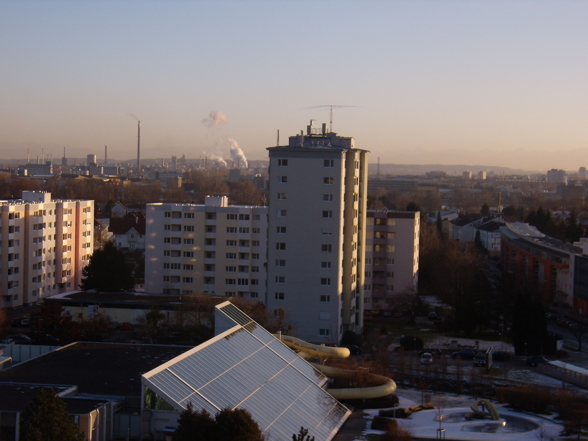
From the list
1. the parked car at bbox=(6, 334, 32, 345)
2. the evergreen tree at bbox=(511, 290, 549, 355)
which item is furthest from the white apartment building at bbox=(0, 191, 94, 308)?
the evergreen tree at bbox=(511, 290, 549, 355)

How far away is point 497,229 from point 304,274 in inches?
1001

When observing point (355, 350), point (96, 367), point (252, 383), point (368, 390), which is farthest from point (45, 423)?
point (355, 350)

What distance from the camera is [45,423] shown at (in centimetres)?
766

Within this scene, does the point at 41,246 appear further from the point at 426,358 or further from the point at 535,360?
the point at 535,360

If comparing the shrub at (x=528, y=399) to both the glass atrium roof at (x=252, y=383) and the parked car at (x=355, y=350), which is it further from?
the parked car at (x=355, y=350)

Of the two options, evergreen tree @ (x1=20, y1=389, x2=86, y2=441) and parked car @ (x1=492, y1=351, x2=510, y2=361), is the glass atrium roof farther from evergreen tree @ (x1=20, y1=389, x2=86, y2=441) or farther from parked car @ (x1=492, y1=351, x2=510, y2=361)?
parked car @ (x1=492, y1=351, x2=510, y2=361)

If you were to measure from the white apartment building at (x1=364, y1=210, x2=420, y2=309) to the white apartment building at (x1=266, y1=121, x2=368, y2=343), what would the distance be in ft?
18.0

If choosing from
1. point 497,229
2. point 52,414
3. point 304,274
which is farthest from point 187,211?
point 497,229

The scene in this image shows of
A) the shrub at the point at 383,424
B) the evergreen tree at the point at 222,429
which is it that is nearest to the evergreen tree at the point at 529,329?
the shrub at the point at 383,424

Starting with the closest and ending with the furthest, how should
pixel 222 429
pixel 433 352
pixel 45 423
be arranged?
pixel 45 423, pixel 222 429, pixel 433 352

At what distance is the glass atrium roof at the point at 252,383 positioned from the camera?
977 centimetres

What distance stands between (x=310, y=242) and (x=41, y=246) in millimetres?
10251

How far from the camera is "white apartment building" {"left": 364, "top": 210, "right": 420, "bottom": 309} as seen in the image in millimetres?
25453

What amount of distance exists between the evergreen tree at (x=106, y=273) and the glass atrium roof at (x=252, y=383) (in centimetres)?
1080
